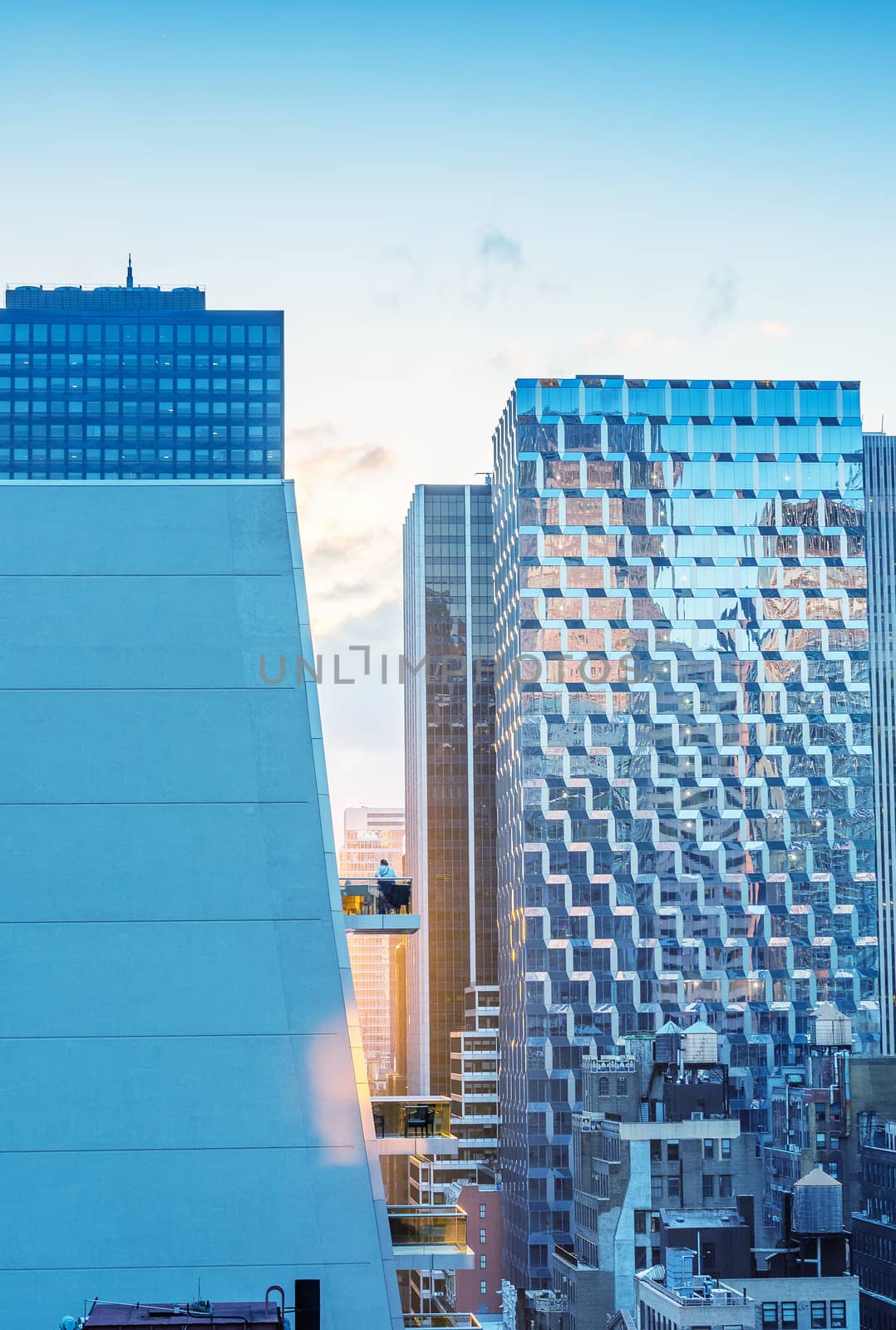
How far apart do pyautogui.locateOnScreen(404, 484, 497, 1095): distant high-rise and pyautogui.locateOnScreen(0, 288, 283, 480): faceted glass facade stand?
141ft

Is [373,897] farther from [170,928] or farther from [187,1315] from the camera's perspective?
[187,1315]

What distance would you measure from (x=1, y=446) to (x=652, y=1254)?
89.2 metres

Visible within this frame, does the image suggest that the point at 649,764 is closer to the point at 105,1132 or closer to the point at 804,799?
the point at 804,799

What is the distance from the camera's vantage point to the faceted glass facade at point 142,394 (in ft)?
465

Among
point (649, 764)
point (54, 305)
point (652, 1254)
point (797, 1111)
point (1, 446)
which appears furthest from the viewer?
point (54, 305)

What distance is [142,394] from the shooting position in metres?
144

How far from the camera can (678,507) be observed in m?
117

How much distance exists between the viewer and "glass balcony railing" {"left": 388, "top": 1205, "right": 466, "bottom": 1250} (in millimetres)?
24141

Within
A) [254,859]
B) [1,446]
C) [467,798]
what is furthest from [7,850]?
[467,798]

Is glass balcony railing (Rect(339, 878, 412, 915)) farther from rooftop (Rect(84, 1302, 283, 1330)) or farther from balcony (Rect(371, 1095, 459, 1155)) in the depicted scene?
rooftop (Rect(84, 1302, 283, 1330))

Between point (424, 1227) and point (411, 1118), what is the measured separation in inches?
71.7

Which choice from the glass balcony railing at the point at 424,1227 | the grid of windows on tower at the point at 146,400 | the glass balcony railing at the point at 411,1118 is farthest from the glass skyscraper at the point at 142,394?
the glass balcony railing at the point at 424,1227

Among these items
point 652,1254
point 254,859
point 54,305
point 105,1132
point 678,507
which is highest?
point 54,305

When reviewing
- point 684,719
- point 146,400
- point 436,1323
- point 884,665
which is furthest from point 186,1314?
point 884,665
